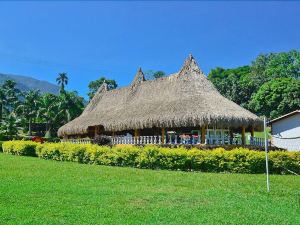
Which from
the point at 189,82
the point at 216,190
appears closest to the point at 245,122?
the point at 189,82

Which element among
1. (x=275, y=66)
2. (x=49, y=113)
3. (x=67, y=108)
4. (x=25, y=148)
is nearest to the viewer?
(x=25, y=148)

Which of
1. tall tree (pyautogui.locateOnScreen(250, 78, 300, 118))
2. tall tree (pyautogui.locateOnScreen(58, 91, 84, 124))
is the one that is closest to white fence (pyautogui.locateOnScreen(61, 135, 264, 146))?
tall tree (pyautogui.locateOnScreen(250, 78, 300, 118))

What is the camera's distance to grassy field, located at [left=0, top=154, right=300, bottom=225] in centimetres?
694

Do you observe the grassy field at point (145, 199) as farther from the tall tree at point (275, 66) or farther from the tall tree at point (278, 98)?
the tall tree at point (275, 66)

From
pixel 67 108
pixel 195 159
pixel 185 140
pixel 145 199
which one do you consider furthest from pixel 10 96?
pixel 145 199

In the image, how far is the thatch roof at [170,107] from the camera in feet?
69.4

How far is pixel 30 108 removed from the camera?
5644 centimetres

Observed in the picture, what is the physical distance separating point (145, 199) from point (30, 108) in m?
50.7

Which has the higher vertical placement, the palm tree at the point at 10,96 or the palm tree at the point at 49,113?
the palm tree at the point at 10,96

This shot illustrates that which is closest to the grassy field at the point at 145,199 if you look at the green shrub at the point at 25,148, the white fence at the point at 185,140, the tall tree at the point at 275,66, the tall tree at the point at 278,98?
the white fence at the point at 185,140

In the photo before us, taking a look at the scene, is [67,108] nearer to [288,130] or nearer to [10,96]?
[10,96]

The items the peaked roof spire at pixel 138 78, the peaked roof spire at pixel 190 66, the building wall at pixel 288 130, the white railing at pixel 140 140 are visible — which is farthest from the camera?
the peaked roof spire at pixel 138 78

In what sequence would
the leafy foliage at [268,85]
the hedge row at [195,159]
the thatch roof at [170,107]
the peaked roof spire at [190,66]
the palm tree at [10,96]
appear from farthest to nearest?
the palm tree at [10,96] → the leafy foliage at [268,85] → the peaked roof spire at [190,66] → the thatch roof at [170,107] → the hedge row at [195,159]

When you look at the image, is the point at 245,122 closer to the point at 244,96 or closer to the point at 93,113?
the point at 93,113
